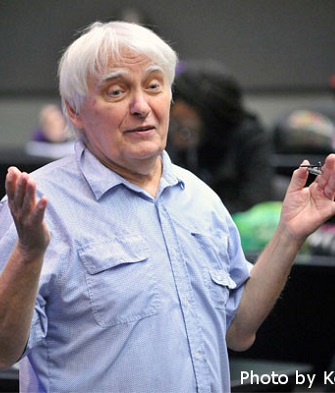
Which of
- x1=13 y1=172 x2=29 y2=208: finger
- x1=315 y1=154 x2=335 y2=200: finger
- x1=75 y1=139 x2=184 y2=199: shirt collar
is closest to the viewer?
x1=13 y1=172 x2=29 y2=208: finger

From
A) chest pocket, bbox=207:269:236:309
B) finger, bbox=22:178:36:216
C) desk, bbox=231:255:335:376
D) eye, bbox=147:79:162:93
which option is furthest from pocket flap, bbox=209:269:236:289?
desk, bbox=231:255:335:376

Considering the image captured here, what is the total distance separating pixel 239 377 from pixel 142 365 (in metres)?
1.02

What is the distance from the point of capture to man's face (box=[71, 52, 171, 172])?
2113mm

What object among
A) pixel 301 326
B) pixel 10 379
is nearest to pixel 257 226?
pixel 301 326

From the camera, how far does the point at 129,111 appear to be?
6.96 feet

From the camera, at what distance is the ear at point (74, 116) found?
221 centimetres

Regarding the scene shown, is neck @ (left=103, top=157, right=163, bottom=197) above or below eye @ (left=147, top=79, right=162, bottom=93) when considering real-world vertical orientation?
below

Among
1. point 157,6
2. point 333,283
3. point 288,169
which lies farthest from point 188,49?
point 333,283

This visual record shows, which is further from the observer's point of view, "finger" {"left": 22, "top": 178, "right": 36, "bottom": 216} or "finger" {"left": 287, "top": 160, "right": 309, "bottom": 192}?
"finger" {"left": 287, "top": 160, "right": 309, "bottom": 192}

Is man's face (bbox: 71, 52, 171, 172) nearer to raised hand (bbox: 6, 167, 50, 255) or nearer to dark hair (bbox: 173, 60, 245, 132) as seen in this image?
raised hand (bbox: 6, 167, 50, 255)

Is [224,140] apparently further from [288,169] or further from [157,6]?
[157,6]

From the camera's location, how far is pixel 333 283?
380 centimetres

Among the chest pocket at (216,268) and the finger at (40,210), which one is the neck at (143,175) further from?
the finger at (40,210)

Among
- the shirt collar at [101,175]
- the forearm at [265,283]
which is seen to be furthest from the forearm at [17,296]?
the forearm at [265,283]
